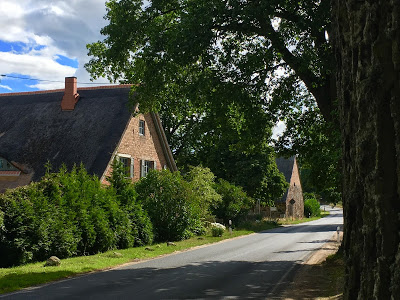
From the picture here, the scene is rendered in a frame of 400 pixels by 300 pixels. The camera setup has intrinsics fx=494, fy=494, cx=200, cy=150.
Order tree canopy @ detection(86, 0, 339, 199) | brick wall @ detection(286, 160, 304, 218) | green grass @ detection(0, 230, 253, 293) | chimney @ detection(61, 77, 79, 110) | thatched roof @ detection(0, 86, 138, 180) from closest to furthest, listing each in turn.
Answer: green grass @ detection(0, 230, 253, 293) < tree canopy @ detection(86, 0, 339, 199) < thatched roof @ detection(0, 86, 138, 180) < chimney @ detection(61, 77, 79, 110) < brick wall @ detection(286, 160, 304, 218)

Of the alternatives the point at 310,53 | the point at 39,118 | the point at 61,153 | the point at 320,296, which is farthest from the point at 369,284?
the point at 39,118

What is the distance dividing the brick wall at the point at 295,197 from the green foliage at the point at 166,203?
35.7 meters

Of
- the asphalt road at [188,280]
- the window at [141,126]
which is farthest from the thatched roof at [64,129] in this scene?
the asphalt road at [188,280]

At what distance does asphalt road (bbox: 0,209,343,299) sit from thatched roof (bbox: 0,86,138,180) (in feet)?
42.8

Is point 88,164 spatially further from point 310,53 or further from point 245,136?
point 310,53

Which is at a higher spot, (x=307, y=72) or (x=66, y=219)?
(x=307, y=72)

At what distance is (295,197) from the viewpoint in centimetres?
6475

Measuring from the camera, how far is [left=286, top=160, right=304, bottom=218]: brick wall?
Answer: 61234 millimetres

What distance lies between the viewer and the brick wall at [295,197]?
6123 cm

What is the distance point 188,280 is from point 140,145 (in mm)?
21172

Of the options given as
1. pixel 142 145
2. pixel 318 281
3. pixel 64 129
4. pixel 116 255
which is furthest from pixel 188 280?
pixel 64 129

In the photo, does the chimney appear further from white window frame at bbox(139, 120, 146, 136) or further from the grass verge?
the grass verge

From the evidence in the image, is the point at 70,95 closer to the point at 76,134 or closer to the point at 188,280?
the point at 76,134

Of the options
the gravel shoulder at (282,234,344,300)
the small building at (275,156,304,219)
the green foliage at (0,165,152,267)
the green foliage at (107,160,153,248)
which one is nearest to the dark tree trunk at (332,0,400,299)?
the gravel shoulder at (282,234,344,300)
